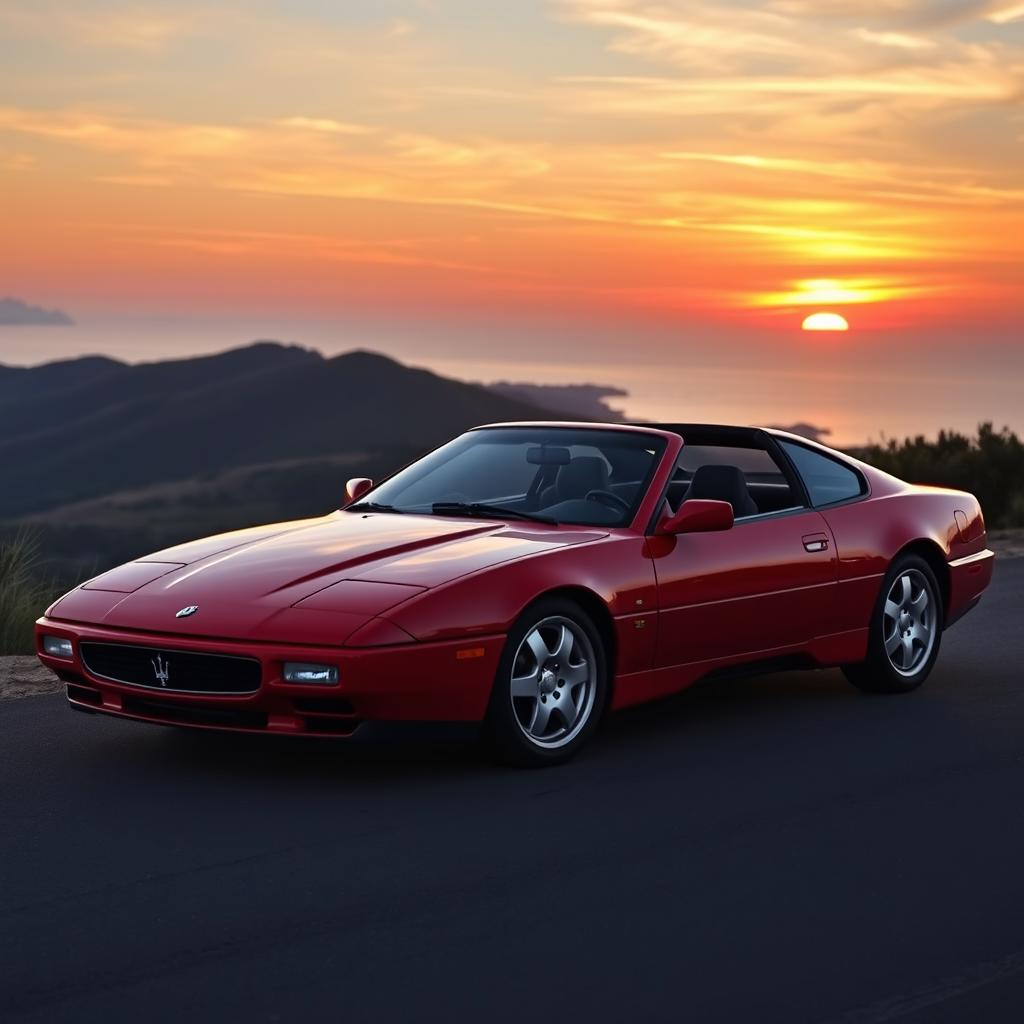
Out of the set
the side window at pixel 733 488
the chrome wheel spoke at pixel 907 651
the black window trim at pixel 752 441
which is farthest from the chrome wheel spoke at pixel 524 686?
the chrome wheel spoke at pixel 907 651

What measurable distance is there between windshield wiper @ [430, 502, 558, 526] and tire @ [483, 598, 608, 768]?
730 mm

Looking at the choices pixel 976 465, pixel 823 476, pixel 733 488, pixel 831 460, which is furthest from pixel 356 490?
pixel 976 465

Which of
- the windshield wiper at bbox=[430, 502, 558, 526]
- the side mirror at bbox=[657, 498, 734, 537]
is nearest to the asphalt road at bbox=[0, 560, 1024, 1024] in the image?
the side mirror at bbox=[657, 498, 734, 537]

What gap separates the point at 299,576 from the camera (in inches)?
285

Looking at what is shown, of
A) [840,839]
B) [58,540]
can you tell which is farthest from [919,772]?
[58,540]

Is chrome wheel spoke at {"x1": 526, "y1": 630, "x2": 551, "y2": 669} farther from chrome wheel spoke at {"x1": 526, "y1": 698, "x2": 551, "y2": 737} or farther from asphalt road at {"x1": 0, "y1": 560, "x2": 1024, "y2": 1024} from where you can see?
asphalt road at {"x1": 0, "y1": 560, "x2": 1024, "y2": 1024}

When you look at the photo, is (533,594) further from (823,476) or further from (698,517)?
(823,476)

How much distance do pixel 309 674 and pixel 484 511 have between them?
1740 mm

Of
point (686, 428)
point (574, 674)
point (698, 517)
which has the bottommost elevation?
point (574, 674)

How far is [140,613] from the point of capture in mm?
7215

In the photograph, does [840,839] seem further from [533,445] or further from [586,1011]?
[533,445]

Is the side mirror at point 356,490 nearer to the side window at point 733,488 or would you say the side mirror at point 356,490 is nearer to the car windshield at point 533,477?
the car windshield at point 533,477

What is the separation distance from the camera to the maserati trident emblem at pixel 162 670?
7.04 metres

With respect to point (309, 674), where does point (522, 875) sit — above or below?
below
